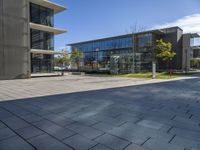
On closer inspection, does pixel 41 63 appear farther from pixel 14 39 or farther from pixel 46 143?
pixel 46 143

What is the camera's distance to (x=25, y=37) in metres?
17.6

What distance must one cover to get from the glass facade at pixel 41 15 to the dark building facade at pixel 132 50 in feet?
38.4

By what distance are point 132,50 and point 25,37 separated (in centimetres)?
3166

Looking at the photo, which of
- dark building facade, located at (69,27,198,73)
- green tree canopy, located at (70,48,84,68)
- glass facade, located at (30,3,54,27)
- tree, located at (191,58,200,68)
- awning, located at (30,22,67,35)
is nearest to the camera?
awning, located at (30,22,67,35)

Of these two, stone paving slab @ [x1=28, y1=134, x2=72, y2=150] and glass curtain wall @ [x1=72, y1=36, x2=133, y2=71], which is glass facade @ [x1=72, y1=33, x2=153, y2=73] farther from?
stone paving slab @ [x1=28, y1=134, x2=72, y2=150]

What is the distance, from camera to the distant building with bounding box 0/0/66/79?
16.1m

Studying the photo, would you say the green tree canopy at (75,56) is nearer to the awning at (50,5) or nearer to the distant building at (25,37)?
the awning at (50,5)

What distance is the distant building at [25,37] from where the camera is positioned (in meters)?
16.1

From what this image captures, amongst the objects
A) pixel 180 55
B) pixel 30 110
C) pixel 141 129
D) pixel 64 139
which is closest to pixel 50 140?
pixel 64 139

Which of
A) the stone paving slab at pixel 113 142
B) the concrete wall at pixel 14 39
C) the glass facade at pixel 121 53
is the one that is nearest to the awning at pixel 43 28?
the concrete wall at pixel 14 39

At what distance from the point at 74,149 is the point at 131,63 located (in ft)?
85.3

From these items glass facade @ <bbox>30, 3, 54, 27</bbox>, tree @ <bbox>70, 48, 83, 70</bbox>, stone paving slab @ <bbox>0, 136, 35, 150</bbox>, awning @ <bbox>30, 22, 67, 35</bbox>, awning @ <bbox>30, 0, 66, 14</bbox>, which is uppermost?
awning @ <bbox>30, 0, 66, 14</bbox>

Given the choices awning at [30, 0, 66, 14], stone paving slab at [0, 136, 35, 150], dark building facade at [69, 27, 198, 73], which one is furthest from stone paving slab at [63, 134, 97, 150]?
dark building facade at [69, 27, 198, 73]

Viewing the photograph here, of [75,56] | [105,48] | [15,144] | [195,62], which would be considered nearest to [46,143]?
[15,144]
